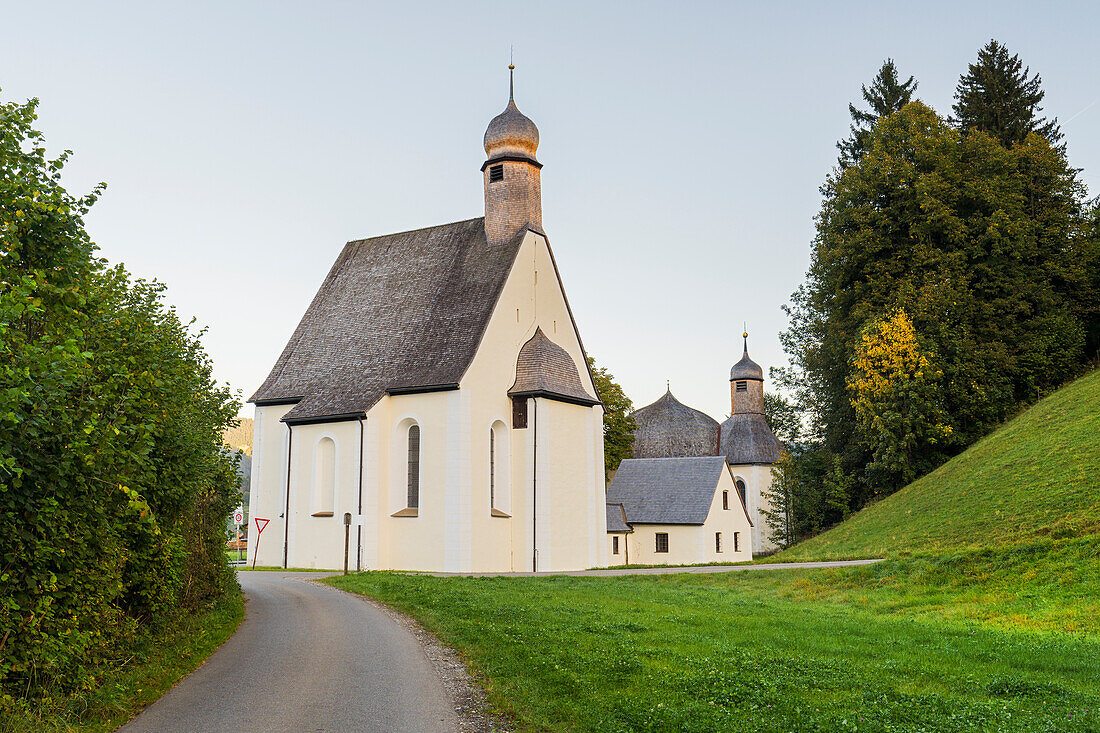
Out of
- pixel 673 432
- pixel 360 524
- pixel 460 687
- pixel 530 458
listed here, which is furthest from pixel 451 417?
pixel 673 432

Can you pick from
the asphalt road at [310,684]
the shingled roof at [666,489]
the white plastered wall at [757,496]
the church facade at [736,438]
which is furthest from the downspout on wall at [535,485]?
the white plastered wall at [757,496]

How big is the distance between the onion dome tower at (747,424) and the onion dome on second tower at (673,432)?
4.21ft

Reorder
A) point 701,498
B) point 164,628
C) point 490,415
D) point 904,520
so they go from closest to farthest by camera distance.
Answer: point 164,628
point 904,520
point 490,415
point 701,498

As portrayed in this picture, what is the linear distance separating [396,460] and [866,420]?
826 inches

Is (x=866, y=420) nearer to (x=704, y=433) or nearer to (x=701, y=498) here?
(x=701, y=498)

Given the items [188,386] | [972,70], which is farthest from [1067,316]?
[188,386]

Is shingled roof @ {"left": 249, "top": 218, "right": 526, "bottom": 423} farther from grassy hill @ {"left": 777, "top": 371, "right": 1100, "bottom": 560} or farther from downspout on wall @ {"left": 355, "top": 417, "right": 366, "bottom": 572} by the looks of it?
grassy hill @ {"left": 777, "top": 371, "right": 1100, "bottom": 560}

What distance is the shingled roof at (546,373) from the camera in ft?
109

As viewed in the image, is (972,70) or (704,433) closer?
(972,70)

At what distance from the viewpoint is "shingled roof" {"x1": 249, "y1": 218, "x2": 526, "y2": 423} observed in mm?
33094

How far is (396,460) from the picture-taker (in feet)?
108

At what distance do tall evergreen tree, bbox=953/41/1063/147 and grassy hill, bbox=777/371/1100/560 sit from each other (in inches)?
666

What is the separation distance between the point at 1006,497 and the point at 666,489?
2805 centimetres

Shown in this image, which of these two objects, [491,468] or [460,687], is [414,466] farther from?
[460,687]
